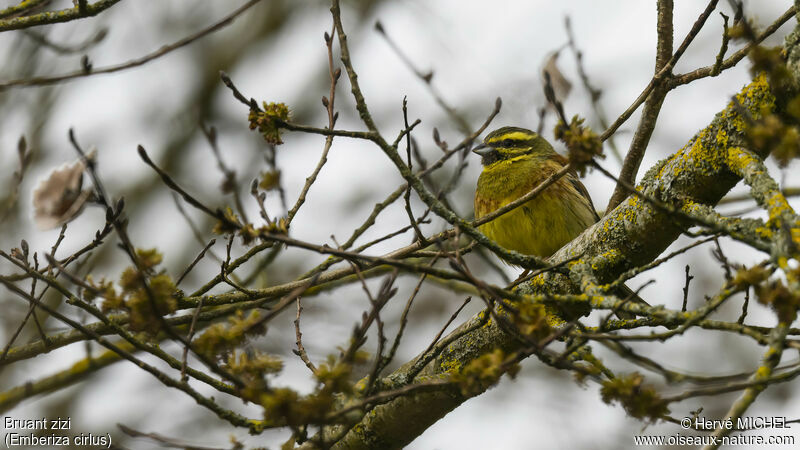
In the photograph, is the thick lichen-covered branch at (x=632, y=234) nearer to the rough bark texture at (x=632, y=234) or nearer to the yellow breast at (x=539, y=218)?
the rough bark texture at (x=632, y=234)

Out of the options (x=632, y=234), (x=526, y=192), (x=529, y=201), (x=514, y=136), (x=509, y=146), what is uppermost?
(x=514, y=136)

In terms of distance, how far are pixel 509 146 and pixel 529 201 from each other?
1.32m

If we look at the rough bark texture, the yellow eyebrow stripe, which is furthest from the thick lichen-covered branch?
the yellow eyebrow stripe

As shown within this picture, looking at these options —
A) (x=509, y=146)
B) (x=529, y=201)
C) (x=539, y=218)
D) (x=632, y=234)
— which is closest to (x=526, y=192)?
(x=539, y=218)

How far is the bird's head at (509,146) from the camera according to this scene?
7340 millimetres

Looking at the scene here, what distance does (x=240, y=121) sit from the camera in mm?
12172

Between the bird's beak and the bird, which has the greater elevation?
the bird's beak

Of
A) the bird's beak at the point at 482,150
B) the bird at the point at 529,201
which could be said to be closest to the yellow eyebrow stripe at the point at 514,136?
the bird at the point at 529,201

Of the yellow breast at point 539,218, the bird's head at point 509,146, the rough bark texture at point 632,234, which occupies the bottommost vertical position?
the rough bark texture at point 632,234

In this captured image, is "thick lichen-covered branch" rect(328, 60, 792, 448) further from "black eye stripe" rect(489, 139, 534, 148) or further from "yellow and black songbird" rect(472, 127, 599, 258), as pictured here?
"black eye stripe" rect(489, 139, 534, 148)

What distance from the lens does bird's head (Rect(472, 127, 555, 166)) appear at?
7340mm

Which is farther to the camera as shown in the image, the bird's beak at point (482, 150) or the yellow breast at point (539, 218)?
the bird's beak at point (482, 150)

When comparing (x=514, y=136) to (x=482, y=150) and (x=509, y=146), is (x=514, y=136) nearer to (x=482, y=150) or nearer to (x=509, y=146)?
(x=509, y=146)

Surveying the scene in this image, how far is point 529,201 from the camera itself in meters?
6.20
